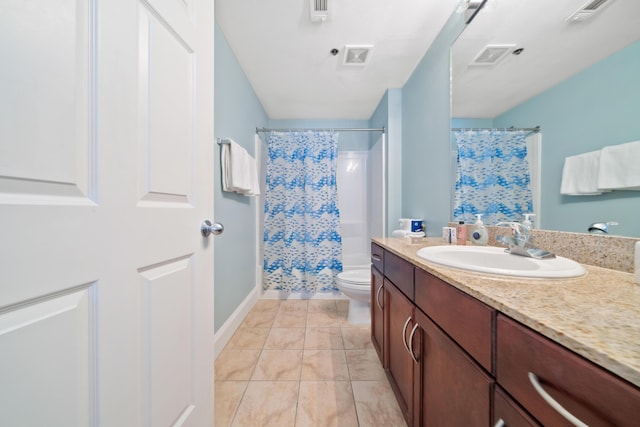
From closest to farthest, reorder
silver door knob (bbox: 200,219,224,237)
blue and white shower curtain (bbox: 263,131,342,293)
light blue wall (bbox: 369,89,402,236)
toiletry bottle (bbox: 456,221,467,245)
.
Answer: silver door knob (bbox: 200,219,224,237) < toiletry bottle (bbox: 456,221,467,245) < light blue wall (bbox: 369,89,402,236) < blue and white shower curtain (bbox: 263,131,342,293)

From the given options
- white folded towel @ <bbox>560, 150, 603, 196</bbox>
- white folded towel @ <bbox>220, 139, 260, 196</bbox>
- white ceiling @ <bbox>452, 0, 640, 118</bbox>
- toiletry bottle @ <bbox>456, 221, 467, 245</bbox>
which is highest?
white ceiling @ <bbox>452, 0, 640, 118</bbox>

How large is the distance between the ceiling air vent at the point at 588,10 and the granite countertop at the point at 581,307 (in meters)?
0.86

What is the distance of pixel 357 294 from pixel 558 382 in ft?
5.07

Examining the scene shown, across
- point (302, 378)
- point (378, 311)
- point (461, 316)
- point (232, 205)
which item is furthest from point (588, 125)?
point (232, 205)

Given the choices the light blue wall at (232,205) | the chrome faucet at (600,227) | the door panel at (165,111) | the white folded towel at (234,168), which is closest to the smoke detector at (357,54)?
the light blue wall at (232,205)

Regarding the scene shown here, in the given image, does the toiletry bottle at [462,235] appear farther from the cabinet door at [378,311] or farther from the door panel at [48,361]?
the door panel at [48,361]

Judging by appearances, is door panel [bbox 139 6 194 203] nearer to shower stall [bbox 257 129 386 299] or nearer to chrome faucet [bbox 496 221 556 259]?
chrome faucet [bbox 496 221 556 259]

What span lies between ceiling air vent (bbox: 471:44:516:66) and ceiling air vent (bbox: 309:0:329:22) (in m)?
0.93

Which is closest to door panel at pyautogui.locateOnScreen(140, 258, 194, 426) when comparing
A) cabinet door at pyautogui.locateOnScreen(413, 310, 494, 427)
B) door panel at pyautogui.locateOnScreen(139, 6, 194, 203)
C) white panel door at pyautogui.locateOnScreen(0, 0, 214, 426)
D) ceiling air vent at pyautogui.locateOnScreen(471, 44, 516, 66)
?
white panel door at pyautogui.locateOnScreen(0, 0, 214, 426)

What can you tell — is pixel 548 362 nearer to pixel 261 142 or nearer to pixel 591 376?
pixel 591 376

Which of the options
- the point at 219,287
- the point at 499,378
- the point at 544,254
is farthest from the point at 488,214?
the point at 219,287

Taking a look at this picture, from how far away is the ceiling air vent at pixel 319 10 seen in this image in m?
1.27

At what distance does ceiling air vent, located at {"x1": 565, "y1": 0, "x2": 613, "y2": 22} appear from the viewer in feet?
2.37

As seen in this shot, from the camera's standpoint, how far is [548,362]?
36 centimetres
